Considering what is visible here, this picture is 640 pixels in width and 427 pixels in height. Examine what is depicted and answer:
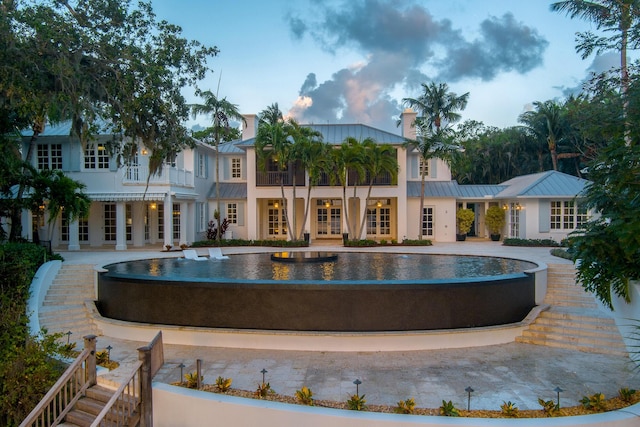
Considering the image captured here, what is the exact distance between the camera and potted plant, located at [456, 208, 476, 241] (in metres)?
24.2

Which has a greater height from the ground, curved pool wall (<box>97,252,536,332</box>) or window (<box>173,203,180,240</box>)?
window (<box>173,203,180,240</box>)

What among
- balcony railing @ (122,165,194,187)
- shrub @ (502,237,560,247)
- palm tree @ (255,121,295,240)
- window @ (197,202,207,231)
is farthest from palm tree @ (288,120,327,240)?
shrub @ (502,237,560,247)

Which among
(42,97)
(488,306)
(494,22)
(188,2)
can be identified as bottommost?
(488,306)

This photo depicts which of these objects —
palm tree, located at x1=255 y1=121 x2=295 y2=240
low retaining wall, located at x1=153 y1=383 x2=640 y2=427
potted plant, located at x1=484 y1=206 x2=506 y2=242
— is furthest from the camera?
potted plant, located at x1=484 y1=206 x2=506 y2=242

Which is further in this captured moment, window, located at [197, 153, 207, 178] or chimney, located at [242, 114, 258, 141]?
chimney, located at [242, 114, 258, 141]

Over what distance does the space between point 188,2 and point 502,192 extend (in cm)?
1939

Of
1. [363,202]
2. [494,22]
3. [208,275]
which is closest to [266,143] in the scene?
[363,202]

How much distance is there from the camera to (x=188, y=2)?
1483cm

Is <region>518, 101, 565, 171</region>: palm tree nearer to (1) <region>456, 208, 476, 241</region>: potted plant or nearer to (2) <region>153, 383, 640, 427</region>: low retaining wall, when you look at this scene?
(1) <region>456, 208, 476, 241</region>: potted plant

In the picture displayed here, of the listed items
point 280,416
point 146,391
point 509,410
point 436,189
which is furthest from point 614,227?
point 436,189

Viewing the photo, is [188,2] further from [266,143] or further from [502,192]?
[502,192]

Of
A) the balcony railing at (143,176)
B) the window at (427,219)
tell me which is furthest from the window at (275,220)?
the window at (427,219)

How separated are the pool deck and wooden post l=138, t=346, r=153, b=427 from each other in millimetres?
855

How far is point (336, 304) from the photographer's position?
862cm
